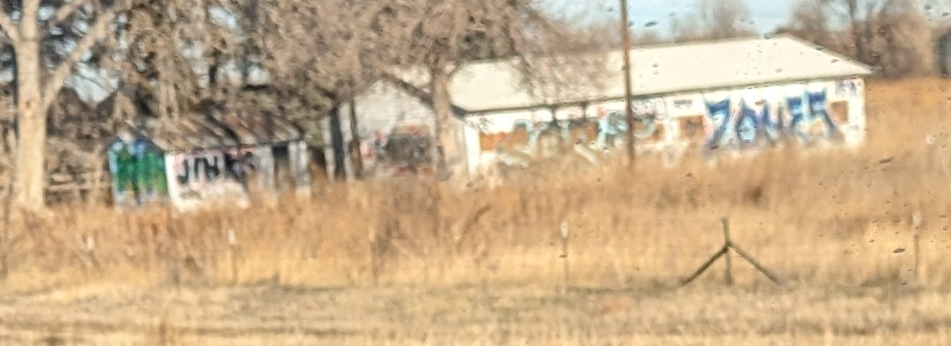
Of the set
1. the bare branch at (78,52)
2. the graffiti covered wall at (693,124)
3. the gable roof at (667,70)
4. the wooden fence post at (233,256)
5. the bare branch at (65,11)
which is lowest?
the wooden fence post at (233,256)

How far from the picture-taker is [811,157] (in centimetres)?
2067

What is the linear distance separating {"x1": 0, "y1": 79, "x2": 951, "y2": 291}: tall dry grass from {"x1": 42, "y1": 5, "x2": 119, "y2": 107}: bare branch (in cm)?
497

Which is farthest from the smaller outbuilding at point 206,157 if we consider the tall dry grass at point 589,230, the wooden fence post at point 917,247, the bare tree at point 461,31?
the wooden fence post at point 917,247

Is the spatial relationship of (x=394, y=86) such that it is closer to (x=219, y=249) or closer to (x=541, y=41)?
(x=541, y=41)

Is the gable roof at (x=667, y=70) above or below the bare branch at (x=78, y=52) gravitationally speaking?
below

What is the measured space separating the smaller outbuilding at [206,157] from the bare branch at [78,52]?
4.34 metres

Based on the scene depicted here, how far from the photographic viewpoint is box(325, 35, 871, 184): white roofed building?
25.9m

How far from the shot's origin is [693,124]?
29.9 meters

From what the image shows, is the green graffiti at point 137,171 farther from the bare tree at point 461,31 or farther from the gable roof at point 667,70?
the bare tree at point 461,31

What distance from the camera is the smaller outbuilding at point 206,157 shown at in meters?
31.6

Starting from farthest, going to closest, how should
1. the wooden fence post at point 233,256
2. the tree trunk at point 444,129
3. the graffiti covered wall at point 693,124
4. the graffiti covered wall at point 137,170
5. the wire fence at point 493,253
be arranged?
1. the graffiti covered wall at point 137,170
2. the tree trunk at point 444,129
3. the graffiti covered wall at point 693,124
4. the wooden fence post at point 233,256
5. the wire fence at point 493,253

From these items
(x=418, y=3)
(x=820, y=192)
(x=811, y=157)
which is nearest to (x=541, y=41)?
(x=418, y=3)

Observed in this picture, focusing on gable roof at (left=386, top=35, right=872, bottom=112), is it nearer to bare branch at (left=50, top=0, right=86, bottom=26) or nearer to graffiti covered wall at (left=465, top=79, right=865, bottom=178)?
graffiti covered wall at (left=465, top=79, right=865, bottom=178)

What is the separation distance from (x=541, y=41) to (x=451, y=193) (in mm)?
8992
